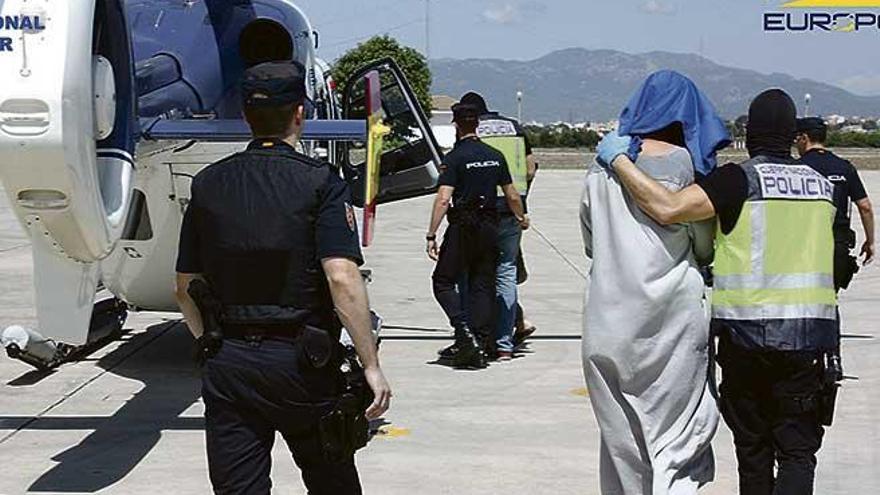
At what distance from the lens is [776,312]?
4.48 meters

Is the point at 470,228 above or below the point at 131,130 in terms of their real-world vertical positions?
below

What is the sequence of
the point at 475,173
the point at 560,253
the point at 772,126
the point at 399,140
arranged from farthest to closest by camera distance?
the point at 560,253 → the point at 399,140 → the point at 475,173 → the point at 772,126

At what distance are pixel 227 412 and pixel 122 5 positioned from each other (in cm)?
289

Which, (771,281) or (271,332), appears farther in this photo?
(771,281)

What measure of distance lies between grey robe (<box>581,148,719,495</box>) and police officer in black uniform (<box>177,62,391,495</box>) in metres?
0.88

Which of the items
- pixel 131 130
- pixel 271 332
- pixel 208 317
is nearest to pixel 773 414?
pixel 271 332

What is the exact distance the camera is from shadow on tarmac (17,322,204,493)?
6281 millimetres

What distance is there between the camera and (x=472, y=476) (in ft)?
20.5

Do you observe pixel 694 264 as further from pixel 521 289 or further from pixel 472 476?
pixel 521 289

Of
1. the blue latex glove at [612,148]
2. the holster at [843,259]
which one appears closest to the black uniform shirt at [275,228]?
the blue latex glove at [612,148]

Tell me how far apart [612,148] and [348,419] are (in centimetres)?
127

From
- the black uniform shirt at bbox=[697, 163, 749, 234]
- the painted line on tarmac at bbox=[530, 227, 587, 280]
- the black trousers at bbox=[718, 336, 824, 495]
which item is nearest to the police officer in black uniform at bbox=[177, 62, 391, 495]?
the black uniform shirt at bbox=[697, 163, 749, 234]

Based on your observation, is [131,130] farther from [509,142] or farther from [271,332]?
[509,142]

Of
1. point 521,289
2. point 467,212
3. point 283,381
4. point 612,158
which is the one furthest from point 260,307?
point 521,289
